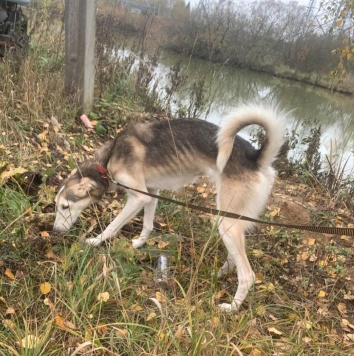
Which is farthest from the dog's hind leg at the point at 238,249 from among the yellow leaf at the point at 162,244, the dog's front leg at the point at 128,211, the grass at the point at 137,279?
the dog's front leg at the point at 128,211

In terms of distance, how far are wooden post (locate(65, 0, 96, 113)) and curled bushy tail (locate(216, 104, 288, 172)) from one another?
3095 mm

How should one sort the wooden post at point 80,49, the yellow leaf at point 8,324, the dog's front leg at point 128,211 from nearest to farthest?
the yellow leaf at point 8,324 → the dog's front leg at point 128,211 → the wooden post at point 80,49

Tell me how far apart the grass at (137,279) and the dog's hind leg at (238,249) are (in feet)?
0.38

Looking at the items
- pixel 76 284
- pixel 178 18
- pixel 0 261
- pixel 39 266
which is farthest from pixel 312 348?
pixel 178 18

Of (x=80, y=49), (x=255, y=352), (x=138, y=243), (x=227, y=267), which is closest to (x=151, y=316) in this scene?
(x=255, y=352)

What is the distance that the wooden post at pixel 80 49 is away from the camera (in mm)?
4914

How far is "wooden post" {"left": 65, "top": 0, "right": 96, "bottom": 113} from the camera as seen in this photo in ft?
16.1

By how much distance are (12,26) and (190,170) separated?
457 centimetres

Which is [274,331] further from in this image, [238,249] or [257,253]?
[257,253]

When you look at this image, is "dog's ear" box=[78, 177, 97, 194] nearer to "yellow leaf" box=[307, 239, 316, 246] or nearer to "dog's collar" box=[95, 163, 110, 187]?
"dog's collar" box=[95, 163, 110, 187]

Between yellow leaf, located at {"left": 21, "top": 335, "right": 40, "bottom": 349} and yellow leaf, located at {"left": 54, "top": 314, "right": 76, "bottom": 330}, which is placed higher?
yellow leaf, located at {"left": 21, "top": 335, "right": 40, "bottom": 349}

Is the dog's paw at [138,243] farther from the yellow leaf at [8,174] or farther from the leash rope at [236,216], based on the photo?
the yellow leaf at [8,174]

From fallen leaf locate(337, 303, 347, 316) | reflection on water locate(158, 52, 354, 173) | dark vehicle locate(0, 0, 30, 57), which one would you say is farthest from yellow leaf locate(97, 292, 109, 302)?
reflection on water locate(158, 52, 354, 173)

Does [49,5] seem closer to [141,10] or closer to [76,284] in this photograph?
[141,10]
